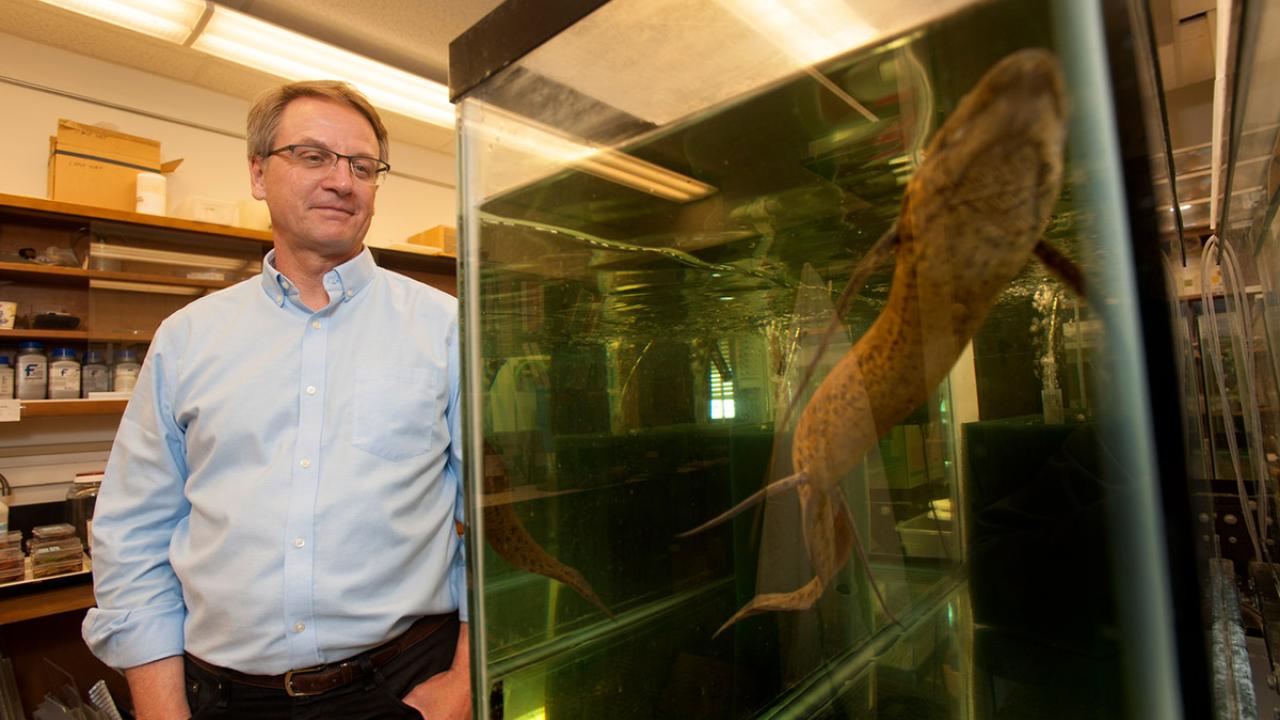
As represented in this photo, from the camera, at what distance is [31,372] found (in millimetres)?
2646

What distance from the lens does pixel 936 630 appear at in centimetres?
49

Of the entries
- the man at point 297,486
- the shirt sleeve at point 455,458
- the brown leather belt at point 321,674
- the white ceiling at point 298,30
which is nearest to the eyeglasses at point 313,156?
the man at point 297,486

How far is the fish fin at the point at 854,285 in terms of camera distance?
17.8 inches

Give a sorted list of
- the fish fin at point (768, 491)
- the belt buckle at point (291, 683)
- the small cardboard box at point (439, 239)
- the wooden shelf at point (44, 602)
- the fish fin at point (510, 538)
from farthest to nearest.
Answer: the small cardboard box at point (439, 239), the wooden shelf at point (44, 602), the belt buckle at point (291, 683), the fish fin at point (510, 538), the fish fin at point (768, 491)

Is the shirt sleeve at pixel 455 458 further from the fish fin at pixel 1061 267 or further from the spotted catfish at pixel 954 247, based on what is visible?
the fish fin at pixel 1061 267

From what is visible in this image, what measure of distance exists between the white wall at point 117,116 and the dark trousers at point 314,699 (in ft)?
9.84

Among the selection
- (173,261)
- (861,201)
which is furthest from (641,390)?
(173,261)

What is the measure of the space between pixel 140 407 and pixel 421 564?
588 mm

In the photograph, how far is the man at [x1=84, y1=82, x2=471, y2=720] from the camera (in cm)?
98

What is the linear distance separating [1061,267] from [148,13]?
3.51m

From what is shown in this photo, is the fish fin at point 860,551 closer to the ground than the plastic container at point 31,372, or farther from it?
closer to the ground

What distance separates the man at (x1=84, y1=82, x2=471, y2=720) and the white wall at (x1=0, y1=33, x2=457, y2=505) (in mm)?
1334

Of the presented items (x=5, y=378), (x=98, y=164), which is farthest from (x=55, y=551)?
(x=98, y=164)

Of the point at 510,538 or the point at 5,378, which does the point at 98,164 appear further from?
the point at 510,538
